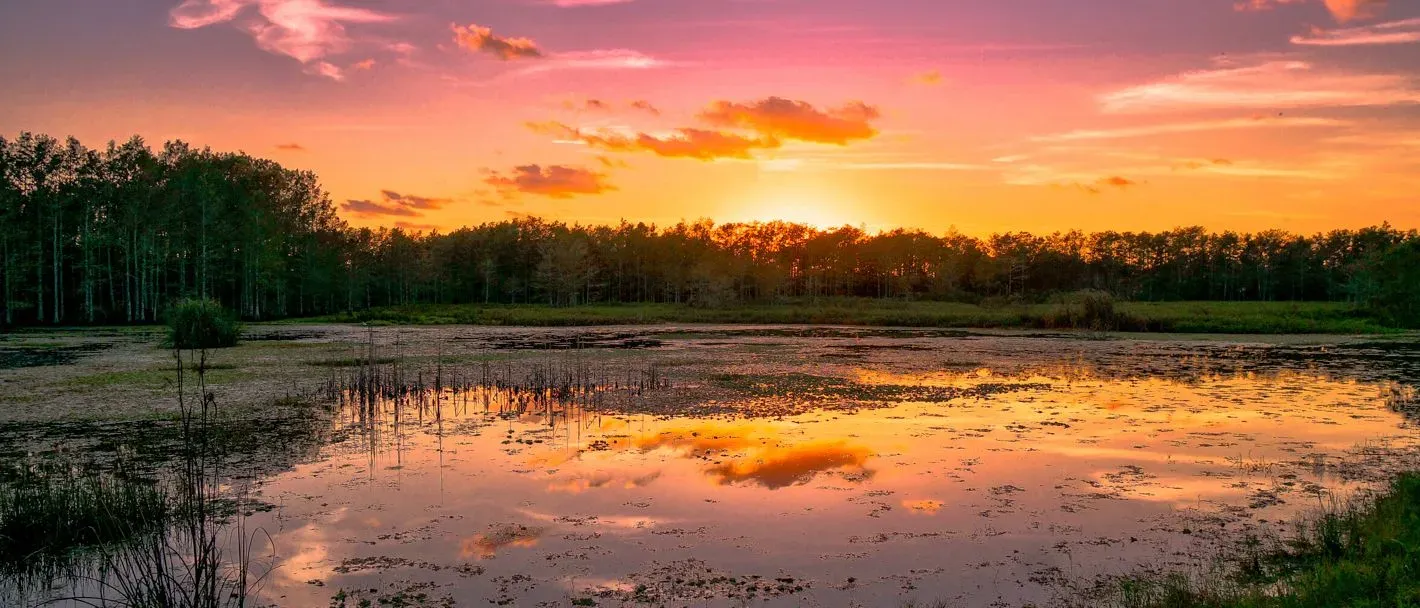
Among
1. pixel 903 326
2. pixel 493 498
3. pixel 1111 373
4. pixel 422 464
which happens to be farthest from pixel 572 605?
pixel 903 326

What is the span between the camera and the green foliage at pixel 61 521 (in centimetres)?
740

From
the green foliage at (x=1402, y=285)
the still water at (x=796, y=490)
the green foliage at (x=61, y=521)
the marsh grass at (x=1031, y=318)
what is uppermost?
the green foliage at (x=1402, y=285)

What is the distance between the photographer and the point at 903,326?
173 feet

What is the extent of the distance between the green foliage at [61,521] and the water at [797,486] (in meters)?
1.20

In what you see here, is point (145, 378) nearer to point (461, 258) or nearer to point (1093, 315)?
point (1093, 315)

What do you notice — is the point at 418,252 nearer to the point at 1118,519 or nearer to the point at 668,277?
the point at 668,277

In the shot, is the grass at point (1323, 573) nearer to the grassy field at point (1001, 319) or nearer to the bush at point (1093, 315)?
the bush at point (1093, 315)

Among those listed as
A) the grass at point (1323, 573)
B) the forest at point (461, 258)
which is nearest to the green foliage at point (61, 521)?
the grass at point (1323, 573)

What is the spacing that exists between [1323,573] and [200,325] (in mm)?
35096

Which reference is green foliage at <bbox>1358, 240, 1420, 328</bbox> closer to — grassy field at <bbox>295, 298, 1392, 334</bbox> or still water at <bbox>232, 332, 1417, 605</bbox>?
Result: still water at <bbox>232, 332, 1417, 605</bbox>

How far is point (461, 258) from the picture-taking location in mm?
100375

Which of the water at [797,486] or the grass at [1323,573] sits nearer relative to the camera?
the grass at [1323,573]

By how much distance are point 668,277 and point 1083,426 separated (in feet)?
262

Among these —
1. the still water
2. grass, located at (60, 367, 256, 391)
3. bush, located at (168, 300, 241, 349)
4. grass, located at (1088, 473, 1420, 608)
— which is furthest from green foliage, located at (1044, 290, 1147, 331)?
bush, located at (168, 300, 241, 349)
